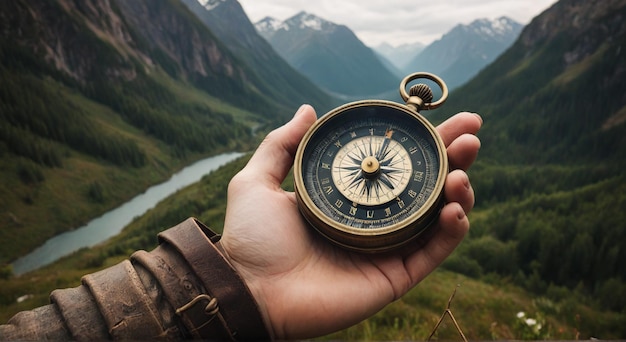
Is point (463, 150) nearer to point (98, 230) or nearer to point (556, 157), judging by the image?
point (98, 230)

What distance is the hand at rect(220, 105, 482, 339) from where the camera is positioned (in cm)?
354

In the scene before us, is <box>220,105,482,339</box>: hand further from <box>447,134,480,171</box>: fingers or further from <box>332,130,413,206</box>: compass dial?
<box>332,130,413,206</box>: compass dial

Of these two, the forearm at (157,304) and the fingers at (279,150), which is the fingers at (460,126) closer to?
the fingers at (279,150)

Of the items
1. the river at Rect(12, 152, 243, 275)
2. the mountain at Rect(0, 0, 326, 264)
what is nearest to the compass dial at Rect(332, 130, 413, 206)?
the river at Rect(12, 152, 243, 275)

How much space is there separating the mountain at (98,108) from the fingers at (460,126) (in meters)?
51.3

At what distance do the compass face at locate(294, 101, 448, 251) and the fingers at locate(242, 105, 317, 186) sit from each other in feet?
0.67

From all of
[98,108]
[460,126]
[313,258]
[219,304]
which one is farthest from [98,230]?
[460,126]

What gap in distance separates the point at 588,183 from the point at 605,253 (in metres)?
31.3

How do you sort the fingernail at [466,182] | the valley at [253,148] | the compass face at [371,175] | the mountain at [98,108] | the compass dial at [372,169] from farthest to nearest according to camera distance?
the mountain at [98,108] → the valley at [253,148] → the compass dial at [372,169] → the compass face at [371,175] → the fingernail at [466,182]

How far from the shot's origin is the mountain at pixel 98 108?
59.2 meters

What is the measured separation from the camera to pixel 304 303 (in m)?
3.54

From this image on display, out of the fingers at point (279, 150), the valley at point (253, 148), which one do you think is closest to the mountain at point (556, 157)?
the valley at point (253, 148)

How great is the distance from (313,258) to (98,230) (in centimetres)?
5694

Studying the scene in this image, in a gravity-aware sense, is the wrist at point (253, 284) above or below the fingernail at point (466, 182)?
below
